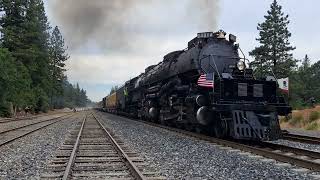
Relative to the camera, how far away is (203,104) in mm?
16328

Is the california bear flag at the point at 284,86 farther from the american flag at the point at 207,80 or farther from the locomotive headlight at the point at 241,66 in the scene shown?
the american flag at the point at 207,80

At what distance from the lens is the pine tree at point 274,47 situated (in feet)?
183

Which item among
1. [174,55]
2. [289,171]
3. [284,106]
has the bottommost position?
[289,171]

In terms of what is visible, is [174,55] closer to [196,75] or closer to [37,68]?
[196,75]

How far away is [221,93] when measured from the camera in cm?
1572

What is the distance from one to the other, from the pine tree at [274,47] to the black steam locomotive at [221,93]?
37120 millimetres

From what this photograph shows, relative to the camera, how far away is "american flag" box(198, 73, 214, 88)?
15.9m

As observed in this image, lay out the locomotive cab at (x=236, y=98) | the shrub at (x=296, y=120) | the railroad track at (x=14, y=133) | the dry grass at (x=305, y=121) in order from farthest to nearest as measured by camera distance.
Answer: the shrub at (x=296, y=120)
the dry grass at (x=305, y=121)
the railroad track at (x=14, y=133)
the locomotive cab at (x=236, y=98)

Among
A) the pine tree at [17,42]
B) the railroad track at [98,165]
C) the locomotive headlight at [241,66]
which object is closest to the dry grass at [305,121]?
the locomotive headlight at [241,66]

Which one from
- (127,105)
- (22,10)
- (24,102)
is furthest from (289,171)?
(22,10)

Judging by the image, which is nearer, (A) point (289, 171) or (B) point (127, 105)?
(A) point (289, 171)

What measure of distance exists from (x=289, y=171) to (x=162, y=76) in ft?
45.5

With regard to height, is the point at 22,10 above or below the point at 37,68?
above

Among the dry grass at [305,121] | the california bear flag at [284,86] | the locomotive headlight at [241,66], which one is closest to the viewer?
the locomotive headlight at [241,66]
